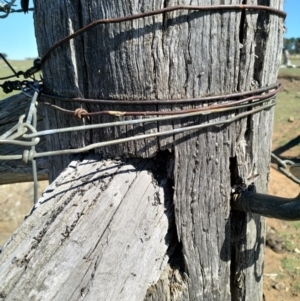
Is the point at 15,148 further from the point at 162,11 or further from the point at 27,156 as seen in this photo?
the point at 162,11

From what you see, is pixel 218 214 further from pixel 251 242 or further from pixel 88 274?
pixel 88 274

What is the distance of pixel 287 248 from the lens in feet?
15.5

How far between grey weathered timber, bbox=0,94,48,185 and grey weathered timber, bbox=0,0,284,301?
0.54 metres

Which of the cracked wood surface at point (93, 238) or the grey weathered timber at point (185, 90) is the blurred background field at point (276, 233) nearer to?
the grey weathered timber at point (185, 90)

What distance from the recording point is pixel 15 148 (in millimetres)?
1995

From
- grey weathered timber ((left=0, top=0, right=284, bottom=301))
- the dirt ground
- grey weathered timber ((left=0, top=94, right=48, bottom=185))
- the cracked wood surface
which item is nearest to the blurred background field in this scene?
the dirt ground

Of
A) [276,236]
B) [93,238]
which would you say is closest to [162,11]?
[93,238]

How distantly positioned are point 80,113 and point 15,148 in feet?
2.97

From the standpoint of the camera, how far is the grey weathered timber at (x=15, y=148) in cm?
188

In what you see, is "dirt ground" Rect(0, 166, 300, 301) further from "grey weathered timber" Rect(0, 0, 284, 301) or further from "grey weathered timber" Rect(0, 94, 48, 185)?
"grey weathered timber" Rect(0, 0, 284, 301)

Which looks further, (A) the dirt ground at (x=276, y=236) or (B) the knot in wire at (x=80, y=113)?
(A) the dirt ground at (x=276, y=236)

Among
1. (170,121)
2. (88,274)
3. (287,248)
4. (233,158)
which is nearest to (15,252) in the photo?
(88,274)

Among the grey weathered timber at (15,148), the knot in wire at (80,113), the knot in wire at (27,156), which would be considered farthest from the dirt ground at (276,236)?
the knot in wire at (27,156)

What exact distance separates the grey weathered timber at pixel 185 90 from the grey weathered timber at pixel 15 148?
1.78 feet
